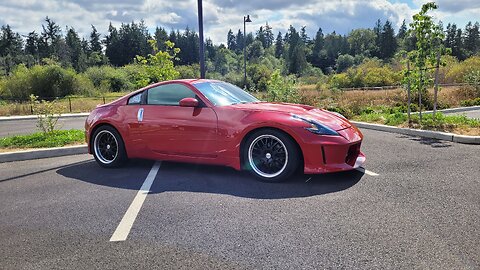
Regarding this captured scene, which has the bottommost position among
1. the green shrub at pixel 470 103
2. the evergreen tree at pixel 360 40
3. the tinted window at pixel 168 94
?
the green shrub at pixel 470 103

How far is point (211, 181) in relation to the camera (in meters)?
4.80

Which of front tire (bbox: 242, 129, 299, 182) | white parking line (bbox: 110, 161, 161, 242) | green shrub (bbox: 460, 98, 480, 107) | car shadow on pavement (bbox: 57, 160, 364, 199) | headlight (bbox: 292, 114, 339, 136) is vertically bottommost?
white parking line (bbox: 110, 161, 161, 242)

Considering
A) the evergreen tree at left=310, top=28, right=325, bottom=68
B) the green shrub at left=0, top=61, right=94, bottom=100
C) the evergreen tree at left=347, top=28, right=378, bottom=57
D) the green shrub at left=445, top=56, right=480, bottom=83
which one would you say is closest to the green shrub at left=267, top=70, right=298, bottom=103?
the green shrub at left=445, top=56, right=480, bottom=83

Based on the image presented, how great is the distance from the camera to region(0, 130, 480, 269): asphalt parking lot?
272 centimetres

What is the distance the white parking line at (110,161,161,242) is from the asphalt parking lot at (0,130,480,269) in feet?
0.10

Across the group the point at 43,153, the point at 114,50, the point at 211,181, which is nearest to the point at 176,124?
the point at 211,181

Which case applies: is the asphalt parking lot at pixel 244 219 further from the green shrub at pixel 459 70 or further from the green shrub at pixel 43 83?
the green shrub at pixel 43 83

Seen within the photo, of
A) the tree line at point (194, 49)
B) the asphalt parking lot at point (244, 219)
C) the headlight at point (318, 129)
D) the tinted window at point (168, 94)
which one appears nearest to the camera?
the asphalt parking lot at point (244, 219)

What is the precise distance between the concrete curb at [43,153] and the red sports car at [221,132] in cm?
158

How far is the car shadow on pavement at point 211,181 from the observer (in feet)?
14.0

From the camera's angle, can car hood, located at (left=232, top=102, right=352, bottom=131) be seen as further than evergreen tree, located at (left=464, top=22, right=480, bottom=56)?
No

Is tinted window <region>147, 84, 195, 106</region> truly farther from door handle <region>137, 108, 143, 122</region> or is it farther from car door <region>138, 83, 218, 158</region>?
door handle <region>137, 108, 143, 122</region>

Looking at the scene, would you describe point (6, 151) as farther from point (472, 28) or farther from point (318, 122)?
point (472, 28)

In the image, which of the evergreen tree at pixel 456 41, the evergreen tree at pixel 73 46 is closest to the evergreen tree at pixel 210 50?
the evergreen tree at pixel 73 46
